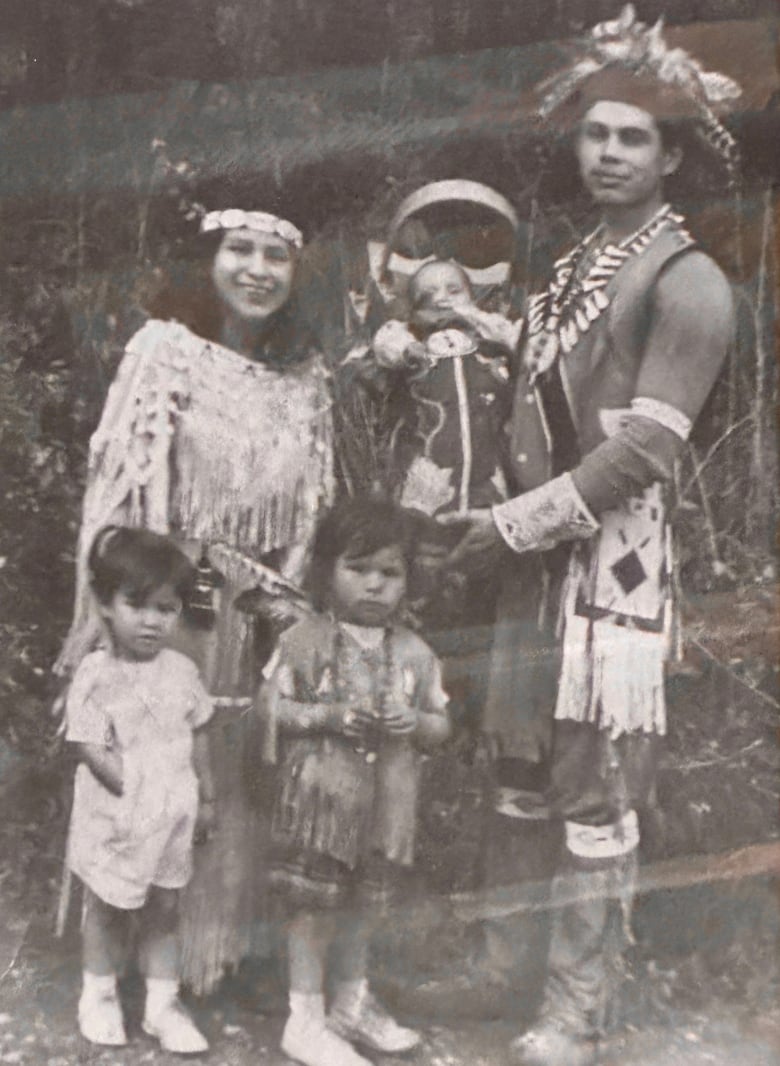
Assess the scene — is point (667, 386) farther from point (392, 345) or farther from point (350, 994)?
point (350, 994)

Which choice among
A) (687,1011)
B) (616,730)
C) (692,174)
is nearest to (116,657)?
(616,730)

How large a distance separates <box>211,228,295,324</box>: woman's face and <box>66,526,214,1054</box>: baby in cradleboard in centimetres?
54

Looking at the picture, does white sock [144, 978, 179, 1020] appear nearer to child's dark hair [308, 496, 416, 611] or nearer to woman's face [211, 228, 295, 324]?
child's dark hair [308, 496, 416, 611]

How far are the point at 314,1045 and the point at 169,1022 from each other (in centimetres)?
31

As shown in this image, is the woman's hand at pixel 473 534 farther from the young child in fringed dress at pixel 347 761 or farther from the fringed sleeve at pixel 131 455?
the fringed sleeve at pixel 131 455

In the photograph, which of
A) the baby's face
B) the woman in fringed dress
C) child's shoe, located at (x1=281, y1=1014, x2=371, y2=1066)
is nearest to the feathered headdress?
the baby's face

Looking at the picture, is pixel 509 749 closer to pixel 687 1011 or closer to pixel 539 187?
pixel 687 1011

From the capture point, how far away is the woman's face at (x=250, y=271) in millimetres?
2688

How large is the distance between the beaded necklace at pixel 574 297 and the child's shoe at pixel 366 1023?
1378 millimetres

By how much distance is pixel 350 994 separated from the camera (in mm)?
2619

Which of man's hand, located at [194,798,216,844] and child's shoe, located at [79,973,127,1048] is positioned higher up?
man's hand, located at [194,798,216,844]

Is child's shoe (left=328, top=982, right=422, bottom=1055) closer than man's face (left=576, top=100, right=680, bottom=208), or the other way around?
child's shoe (left=328, top=982, right=422, bottom=1055)

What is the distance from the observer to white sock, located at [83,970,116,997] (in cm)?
260

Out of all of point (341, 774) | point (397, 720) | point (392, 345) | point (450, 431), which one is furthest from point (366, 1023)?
point (392, 345)
